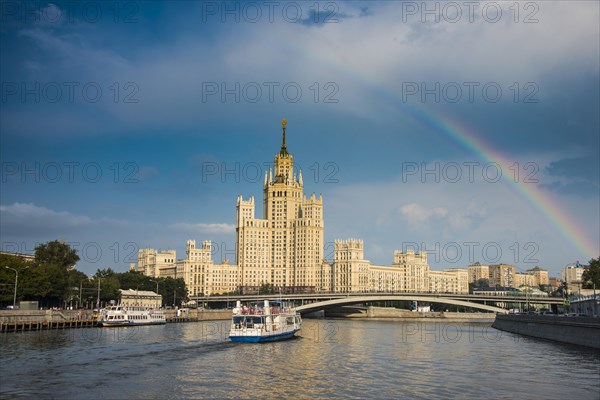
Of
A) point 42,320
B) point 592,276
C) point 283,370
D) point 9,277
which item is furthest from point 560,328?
point 9,277

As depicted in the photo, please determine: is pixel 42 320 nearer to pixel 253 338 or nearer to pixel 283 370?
pixel 253 338

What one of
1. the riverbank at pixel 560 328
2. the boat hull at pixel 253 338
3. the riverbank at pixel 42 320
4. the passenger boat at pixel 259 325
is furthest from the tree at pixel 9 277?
the riverbank at pixel 560 328

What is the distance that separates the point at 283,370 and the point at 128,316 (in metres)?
76.1

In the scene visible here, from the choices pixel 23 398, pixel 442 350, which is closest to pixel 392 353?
pixel 442 350

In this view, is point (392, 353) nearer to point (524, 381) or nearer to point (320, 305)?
point (524, 381)

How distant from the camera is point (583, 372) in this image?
196 feet

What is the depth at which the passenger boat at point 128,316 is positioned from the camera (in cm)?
12499

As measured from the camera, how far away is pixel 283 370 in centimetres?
6178

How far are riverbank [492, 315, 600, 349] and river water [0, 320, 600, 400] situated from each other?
261 cm

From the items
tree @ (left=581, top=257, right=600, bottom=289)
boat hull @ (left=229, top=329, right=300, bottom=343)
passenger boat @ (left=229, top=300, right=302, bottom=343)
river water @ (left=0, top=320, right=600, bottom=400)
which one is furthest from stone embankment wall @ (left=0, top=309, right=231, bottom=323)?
tree @ (left=581, top=257, right=600, bottom=289)

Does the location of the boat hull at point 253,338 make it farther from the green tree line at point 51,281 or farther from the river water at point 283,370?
the green tree line at point 51,281

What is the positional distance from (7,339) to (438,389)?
5850 centimetres

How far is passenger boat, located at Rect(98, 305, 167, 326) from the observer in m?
125

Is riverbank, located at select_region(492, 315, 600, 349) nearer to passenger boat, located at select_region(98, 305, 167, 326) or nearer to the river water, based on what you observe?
the river water
